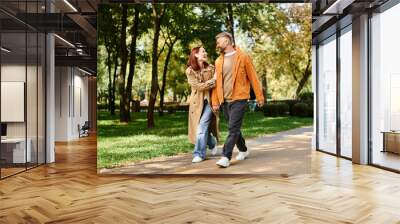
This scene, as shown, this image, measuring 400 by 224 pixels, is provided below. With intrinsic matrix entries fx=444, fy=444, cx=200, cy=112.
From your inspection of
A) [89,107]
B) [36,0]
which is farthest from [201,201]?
[89,107]

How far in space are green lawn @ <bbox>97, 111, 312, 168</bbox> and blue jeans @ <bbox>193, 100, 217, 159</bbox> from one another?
12cm

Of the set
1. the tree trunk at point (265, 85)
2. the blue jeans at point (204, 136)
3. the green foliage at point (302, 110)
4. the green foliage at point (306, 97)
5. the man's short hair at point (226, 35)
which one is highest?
the man's short hair at point (226, 35)

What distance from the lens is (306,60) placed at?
6676mm

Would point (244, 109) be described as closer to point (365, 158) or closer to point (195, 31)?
point (195, 31)

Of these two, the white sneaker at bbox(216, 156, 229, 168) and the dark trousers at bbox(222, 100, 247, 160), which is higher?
the dark trousers at bbox(222, 100, 247, 160)

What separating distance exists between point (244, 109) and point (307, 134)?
1.04 meters

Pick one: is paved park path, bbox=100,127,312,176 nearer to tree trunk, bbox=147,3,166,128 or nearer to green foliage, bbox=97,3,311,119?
tree trunk, bbox=147,3,166,128

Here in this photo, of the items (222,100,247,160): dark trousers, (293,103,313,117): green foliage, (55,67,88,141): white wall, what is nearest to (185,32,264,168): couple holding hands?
(222,100,247,160): dark trousers

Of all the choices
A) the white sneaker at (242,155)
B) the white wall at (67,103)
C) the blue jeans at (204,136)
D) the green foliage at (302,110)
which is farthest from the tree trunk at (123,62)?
the white wall at (67,103)

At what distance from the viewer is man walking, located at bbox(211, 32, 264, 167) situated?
6238mm

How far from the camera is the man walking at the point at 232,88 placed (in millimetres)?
6238

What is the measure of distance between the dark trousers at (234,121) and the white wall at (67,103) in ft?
29.3

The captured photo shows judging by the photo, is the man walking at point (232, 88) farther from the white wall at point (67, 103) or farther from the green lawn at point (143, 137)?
the white wall at point (67, 103)

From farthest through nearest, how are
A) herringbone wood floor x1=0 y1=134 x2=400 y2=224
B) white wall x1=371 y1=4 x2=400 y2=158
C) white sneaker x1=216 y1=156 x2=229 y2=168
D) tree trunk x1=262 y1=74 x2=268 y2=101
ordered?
white wall x1=371 y1=4 x2=400 y2=158, tree trunk x1=262 y1=74 x2=268 y2=101, white sneaker x1=216 y1=156 x2=229 y2=168, herringbone wood floor x1=0 y1=134 x2=400 y2=224
